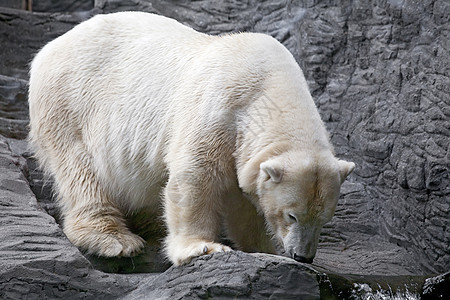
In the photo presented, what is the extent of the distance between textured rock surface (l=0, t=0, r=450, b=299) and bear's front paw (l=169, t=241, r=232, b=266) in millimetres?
89

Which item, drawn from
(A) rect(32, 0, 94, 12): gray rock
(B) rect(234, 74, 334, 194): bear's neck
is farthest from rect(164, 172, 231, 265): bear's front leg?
(A) rect(32, 0, 94, 12): gray rock

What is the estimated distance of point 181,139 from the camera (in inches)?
153

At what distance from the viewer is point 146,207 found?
4734 millimetres

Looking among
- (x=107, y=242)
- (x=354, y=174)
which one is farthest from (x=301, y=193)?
(x=354, y=174)

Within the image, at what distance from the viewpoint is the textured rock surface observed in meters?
3.40

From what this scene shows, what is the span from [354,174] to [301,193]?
2.93m

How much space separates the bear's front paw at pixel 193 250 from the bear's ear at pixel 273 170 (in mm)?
453

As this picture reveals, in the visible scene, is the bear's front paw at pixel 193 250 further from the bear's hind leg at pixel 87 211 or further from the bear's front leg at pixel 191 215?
the bear's hind leg at pixel 87 211

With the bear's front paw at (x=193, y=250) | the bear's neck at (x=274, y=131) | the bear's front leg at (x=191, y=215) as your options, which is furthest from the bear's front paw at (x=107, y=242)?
the bear's neck at (x=274, y=131)

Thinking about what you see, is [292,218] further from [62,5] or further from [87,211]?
[62,5]

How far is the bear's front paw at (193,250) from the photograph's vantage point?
3.50m

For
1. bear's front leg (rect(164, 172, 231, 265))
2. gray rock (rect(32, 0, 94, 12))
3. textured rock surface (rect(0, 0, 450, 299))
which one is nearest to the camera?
textured rock surface (rect(0, 0, 450, 299))

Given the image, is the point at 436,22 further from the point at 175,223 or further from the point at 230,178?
the point at 175,223

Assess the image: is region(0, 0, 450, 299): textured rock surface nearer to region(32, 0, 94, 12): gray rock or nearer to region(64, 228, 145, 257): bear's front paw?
region(64, 228, 145, 257): bear's front paw
